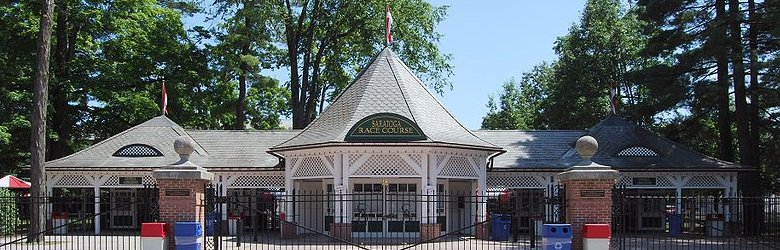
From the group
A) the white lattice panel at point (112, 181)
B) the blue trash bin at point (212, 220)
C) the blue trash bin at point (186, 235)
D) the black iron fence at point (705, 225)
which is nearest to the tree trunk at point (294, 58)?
the white lattice panel at point (112, 181)

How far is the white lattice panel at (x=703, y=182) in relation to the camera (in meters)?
26.0

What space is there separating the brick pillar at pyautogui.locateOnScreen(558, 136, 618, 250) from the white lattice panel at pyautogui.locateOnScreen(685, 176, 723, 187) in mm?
13254

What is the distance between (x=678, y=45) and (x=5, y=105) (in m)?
24.8

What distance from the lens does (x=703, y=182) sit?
26062 millimetres

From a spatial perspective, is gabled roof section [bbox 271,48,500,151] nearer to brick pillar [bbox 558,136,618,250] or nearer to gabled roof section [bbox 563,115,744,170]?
gabled roof section [bbox 563,115,744,170]

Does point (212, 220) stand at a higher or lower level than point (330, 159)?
lower

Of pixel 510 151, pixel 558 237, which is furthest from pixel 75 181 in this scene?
pixel 558 237

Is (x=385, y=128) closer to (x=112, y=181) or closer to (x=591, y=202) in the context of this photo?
(x=591, y=202)

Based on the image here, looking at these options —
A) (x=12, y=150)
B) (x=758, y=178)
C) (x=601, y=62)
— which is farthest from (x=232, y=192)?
(x=601, y=62)

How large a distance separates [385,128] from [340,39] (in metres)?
22.0

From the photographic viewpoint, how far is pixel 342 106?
2406cm

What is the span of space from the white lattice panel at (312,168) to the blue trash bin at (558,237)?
30.2 feet

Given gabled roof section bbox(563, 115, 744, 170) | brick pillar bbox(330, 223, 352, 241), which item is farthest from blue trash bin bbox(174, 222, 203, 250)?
gabled roof section bbox(563, 115, 744, 170)

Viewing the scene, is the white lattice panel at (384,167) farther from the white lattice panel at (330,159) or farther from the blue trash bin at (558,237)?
the blue trash bin at (558,237)
